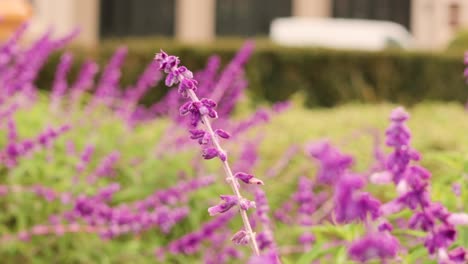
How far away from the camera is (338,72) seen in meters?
13.5

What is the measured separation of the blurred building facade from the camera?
108 feet

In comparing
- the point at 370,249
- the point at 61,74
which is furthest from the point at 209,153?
the point at 61,74

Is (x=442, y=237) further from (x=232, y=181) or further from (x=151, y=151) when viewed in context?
(x=151, y=151)

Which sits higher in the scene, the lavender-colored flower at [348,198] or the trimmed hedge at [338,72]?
the lavender-colored flower at [348,198]

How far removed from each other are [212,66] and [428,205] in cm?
270

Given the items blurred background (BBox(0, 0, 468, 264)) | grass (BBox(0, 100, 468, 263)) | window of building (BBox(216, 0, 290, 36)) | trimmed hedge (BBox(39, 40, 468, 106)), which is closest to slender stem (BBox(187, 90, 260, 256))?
blurred background (BBox(0, 0, 468, 264))

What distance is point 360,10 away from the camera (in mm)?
34000

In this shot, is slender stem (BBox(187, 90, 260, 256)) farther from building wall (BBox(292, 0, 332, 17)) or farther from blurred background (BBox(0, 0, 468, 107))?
building wall (BBox(292, 0, 332, 17))

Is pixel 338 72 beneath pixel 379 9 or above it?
above

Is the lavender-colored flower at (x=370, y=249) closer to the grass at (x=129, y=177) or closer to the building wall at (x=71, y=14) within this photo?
the grass at (x=129, y=177)

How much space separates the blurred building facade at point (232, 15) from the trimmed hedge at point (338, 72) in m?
19.4

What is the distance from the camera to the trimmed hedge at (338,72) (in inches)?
513

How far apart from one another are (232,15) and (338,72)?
20608 mm

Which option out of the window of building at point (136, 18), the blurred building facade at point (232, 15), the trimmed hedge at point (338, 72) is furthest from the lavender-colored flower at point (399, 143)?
the window of building at point (136, 18)
